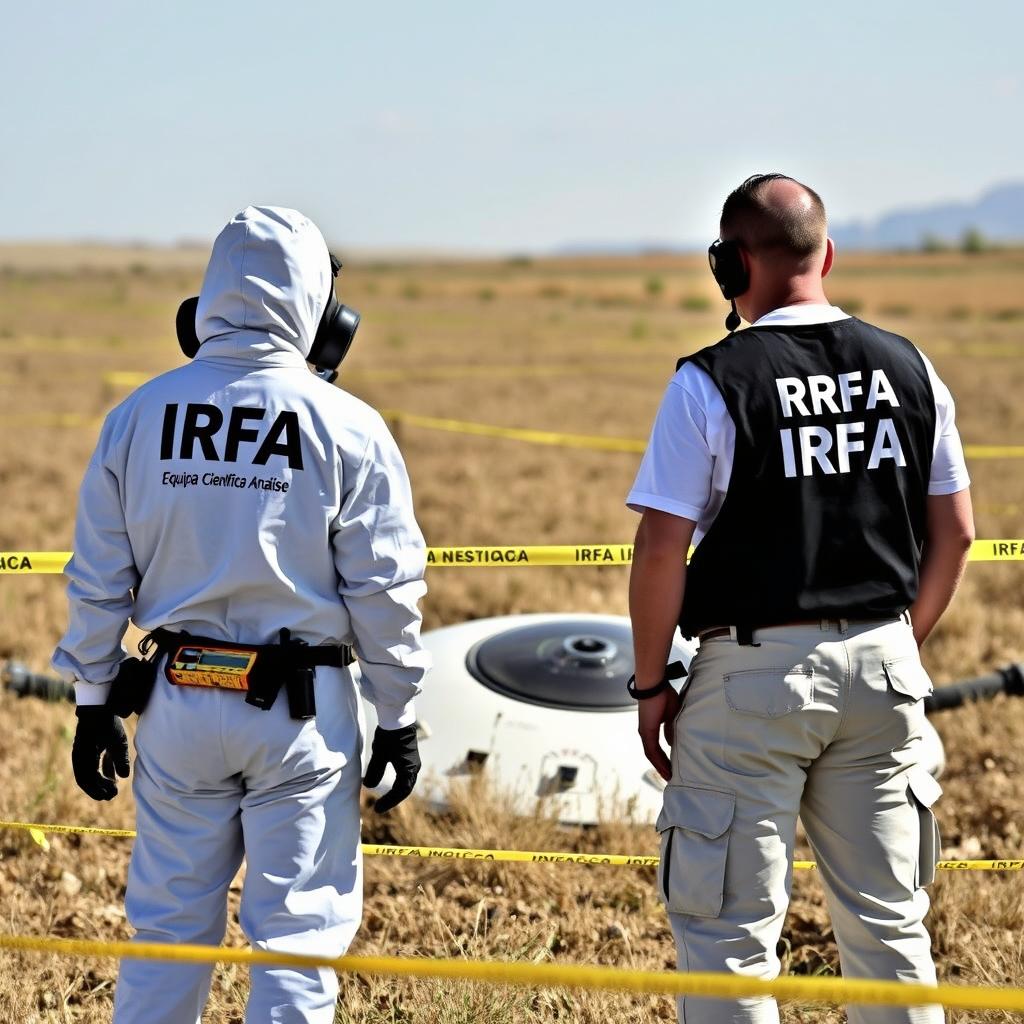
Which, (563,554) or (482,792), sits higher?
(563,554)

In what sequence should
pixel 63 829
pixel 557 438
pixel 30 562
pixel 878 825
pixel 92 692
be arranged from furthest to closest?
pixel 557 438 < pixel 30 562 < pixel 63 829 < pixel 92 692 < pixel 878 825

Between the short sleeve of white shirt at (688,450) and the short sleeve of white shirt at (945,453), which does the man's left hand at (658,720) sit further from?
the short sleeve of white shirt at (945,453)

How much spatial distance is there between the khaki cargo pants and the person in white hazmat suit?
725mm

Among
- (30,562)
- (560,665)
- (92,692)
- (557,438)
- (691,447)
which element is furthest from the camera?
(557,438)

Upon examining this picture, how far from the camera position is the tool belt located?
2.58 m

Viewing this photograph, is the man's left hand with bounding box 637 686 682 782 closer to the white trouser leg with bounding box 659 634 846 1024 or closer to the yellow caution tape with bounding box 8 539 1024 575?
the white trouser leg with bounding box 659 634 846 1024

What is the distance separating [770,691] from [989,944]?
6.19ft

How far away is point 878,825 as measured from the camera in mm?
2678

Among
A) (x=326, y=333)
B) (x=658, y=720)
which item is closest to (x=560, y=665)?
(x=658, y=720)

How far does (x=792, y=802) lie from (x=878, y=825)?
0.21 meters

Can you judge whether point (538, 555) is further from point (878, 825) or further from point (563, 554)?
point (878, 825)

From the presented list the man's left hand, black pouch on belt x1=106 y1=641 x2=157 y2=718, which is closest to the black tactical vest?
the man's left hand

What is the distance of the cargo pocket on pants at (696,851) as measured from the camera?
256 centimetres

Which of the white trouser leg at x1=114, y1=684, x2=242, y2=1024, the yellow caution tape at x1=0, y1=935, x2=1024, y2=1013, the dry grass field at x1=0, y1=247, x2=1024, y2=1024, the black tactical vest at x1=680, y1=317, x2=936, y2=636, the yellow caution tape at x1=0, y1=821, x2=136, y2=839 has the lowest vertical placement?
the dry grass field at x1=0, y1=247, x2=1024, y2=1024
